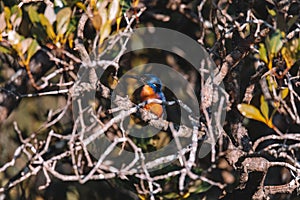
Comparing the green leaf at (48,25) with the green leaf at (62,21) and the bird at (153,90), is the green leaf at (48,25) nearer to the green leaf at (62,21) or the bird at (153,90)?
the green leaf at (62,21)

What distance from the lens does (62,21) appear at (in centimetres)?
141

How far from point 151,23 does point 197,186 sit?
916mm

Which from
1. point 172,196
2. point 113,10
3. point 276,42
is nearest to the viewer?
point 276,42

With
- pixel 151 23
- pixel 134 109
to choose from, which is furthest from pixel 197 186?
pixel 151 23

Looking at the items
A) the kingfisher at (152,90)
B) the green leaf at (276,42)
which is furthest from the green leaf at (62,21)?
the kingfisher at (152,90)

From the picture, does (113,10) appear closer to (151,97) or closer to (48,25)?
(48,25)

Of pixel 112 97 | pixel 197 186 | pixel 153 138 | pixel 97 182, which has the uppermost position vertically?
pixel 112 97

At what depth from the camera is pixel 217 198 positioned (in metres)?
2.25

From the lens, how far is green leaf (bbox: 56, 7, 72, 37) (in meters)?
1.41

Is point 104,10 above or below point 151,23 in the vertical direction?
above

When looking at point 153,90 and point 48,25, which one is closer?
point 48,25

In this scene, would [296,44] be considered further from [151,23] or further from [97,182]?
[97,182]

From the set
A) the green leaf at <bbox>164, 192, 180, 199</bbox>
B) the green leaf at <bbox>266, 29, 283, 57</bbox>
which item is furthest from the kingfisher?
the green leaf at <bbox>266, 29, 283, 57</bbox>

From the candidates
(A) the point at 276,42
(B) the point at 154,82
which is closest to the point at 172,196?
(A) the point at 276,42
